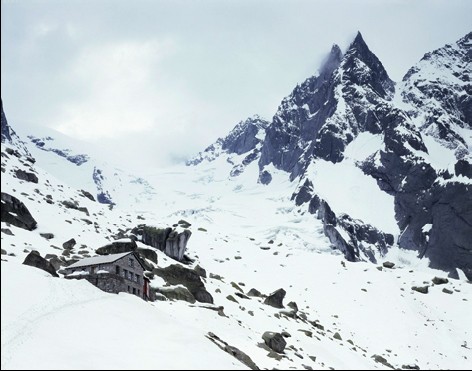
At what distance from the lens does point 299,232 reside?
17812cm

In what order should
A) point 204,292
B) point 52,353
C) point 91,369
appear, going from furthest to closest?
point 204,292 → point 52,353 → point 91,369

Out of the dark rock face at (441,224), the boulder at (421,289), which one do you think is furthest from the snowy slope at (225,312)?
the dark rock face at (441,224)

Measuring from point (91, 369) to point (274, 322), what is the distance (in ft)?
105

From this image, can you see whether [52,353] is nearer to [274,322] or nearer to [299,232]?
[274,322]

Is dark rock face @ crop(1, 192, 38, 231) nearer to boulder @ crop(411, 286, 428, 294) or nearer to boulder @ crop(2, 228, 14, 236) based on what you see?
boulder @ crop(2, 228, 14, 236)

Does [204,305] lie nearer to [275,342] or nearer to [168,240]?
[275,342]

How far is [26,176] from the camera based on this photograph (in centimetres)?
7031

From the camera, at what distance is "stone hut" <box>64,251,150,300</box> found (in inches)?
1521

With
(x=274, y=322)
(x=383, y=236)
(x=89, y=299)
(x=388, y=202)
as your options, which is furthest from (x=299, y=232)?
(x=89, y=299)

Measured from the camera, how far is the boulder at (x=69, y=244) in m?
52.4

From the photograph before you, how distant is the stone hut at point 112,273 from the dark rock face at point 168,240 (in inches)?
988

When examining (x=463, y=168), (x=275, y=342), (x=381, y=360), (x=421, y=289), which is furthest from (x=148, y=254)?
(x=463, y=168)

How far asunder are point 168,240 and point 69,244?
56.4 feet

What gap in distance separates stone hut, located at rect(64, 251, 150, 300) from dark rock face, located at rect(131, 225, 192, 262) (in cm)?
2509
